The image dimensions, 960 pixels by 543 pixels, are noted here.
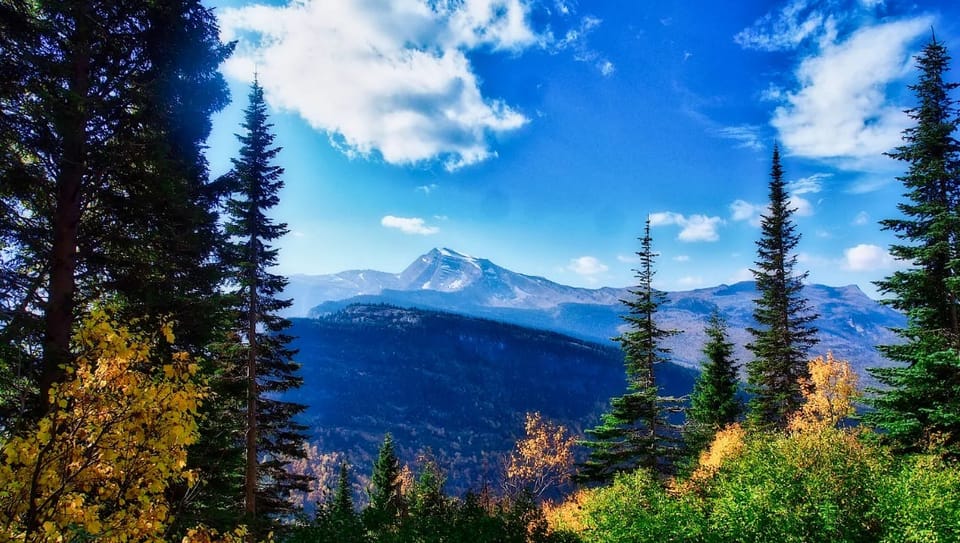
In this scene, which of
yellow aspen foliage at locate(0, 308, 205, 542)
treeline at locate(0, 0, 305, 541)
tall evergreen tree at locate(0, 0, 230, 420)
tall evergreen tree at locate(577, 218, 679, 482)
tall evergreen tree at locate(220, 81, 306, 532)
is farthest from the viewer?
tall evergreen tree at locate(577, 218, 679, 482)

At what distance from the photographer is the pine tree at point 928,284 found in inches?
741

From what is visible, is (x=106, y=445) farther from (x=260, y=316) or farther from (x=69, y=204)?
(x=260, y=316)

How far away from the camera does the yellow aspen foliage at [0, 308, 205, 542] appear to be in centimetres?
470

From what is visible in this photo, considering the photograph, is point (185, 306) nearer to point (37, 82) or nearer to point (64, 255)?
point (64, 255)

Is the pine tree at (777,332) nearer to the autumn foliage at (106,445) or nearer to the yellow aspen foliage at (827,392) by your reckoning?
the yellow aspen foliage at (827,392)

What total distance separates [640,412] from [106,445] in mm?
26795

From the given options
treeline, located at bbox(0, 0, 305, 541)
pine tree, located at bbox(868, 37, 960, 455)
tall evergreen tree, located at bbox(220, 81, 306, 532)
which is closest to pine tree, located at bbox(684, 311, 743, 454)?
pine tree, located at bbox(868, 37, 960, 455)

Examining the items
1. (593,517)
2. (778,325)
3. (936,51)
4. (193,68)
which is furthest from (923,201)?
(193,68)

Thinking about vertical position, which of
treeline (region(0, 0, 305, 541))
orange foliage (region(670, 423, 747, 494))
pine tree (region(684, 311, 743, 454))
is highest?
treeline (region(0, 0, 305, 541))

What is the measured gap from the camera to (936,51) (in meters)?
19.9

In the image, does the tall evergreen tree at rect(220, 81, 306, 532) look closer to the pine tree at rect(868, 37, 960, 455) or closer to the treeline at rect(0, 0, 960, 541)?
the treeline at rect(0, 0, 960, 541)

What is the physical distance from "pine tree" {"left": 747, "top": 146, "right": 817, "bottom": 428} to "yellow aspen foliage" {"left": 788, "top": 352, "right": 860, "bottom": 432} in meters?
0.77

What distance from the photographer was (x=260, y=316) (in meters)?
19.5

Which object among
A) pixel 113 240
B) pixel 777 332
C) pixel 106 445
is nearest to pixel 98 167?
pixel 113 240
